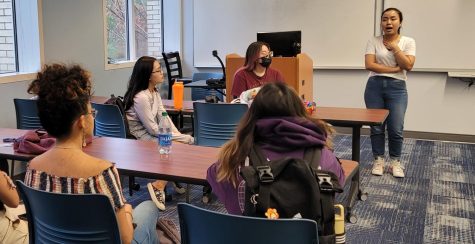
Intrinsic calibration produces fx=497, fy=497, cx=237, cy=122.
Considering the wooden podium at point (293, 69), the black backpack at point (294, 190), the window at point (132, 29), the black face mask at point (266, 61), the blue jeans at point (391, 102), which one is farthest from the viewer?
the window at point (132, 29)

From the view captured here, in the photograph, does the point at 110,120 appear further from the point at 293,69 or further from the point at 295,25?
the point at 295,25

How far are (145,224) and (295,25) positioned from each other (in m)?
4.81

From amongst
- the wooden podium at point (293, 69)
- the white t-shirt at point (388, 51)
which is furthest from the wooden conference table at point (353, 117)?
the white t-shirt at point (388, 51)

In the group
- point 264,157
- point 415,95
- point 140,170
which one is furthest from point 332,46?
point 264,157

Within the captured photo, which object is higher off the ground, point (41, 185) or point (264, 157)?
point (264, 157)

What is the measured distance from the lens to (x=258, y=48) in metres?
3.88

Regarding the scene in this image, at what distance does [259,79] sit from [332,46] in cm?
252

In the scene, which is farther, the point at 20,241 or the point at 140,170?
the point at 140,170

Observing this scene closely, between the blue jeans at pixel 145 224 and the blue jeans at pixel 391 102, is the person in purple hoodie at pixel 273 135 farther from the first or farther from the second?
the blue jeans at pixel 391 102

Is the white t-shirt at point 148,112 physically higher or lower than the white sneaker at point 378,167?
higher

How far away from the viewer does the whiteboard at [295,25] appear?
237 inches

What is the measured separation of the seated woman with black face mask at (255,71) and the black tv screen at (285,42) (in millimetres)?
484

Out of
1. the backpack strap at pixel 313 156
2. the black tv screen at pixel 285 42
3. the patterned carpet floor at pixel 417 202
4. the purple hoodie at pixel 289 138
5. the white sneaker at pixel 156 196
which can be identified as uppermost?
the black tv screen at pixel 285 42

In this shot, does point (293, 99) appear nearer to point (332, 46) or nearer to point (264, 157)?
point (264, 157)
